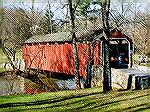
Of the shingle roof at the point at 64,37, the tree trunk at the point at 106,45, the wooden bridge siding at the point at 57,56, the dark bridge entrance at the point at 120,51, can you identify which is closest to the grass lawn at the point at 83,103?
the tree trunk at the point at 106,45

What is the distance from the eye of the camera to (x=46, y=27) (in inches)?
849

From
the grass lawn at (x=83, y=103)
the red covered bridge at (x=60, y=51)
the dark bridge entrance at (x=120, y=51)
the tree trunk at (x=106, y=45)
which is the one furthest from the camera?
the dark bridge entrance at (x=120, y=51)

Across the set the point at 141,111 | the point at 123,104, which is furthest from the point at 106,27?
the point at 141,111

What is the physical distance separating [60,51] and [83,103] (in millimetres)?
11409

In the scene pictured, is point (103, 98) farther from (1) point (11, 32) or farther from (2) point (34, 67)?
(2) point (34, 67)

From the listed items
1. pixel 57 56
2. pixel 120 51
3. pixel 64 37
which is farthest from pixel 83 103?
pixel 120 51

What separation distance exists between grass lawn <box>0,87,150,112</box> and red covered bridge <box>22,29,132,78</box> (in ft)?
24.2

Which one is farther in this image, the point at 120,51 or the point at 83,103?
the point at 120,51

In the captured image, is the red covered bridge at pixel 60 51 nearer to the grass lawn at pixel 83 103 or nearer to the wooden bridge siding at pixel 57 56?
the wooden bridge siding at pixel 57 56

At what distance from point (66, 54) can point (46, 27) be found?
322 centimetres

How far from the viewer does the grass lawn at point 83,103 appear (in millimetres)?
8133

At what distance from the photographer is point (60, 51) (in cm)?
1998

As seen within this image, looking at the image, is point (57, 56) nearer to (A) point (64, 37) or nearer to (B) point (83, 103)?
(A) point (64, 37)

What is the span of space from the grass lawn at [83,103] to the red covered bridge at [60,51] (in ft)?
24.2
